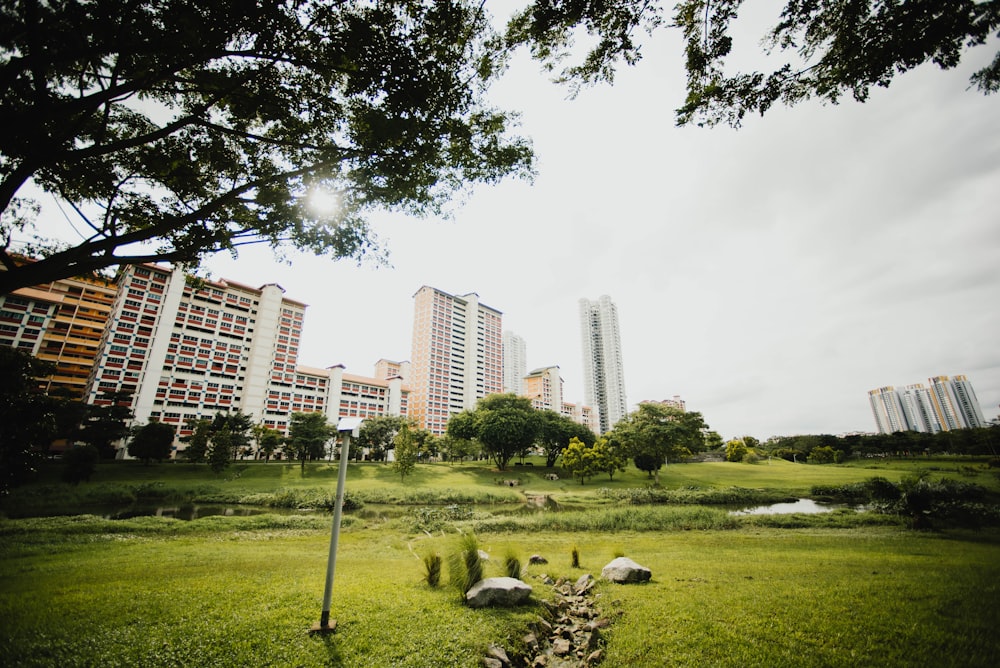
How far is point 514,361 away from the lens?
131125 millimetres

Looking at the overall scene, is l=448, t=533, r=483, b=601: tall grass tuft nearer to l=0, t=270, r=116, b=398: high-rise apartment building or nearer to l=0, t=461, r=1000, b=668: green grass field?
l=0, t=461, r=1000, b=668: green grass field

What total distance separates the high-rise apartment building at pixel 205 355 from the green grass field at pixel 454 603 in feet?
156

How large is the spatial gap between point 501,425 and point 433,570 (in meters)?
32.9

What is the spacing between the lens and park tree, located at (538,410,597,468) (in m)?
42.1

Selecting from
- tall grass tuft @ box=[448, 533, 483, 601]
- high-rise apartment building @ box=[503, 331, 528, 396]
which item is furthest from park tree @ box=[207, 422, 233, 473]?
high-rise apartment building @ box=[503, 331, 528, 396]

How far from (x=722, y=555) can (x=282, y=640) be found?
35.6 feet

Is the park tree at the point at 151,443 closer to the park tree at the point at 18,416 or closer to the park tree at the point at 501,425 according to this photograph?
the park tree at the point at 501,425

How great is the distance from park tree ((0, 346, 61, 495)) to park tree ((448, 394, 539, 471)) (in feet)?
105

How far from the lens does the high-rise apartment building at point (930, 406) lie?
85.7 meters

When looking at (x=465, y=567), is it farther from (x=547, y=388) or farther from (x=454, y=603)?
(x=547, y=388)

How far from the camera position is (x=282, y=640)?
4312mm

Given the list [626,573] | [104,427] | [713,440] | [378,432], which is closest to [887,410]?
[713,440]

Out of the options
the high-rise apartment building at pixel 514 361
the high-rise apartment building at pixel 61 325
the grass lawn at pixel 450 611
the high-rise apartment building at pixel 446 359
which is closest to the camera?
the grass lawn at pixel 450 611

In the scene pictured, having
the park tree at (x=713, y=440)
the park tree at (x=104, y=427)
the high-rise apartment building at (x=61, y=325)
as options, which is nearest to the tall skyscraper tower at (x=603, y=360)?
the park tree at (x=713, y=440)
